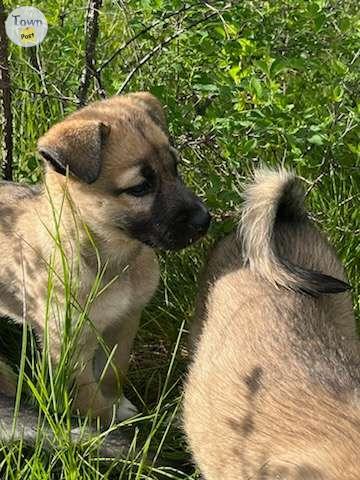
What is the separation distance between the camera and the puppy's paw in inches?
129

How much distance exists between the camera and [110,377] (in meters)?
3.48

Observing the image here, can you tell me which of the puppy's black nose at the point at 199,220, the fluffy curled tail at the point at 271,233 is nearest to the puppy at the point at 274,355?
the fluffy curled tail at the point at 271,233

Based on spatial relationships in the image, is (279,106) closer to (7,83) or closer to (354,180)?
(354,180)

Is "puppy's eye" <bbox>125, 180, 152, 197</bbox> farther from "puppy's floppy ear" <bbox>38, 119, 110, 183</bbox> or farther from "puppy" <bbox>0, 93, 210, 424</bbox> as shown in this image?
"puppy's floppy ear" <bbox>38, 119, 110, 183</bbox>

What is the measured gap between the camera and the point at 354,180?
12.3 feet

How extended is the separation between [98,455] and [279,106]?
1.46 metres

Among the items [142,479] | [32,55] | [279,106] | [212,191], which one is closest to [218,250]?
[212,191]

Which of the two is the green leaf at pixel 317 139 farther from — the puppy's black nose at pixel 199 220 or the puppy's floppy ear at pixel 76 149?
the puppy's floppy ear at pixel 76 149

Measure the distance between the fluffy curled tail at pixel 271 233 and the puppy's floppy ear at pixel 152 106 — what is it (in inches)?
15.3

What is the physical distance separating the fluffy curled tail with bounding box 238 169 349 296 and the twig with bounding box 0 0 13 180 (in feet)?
3.70

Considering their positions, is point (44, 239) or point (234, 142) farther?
point (234, 142)

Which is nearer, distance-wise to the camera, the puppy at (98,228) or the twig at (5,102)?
the puppy at (98,228)

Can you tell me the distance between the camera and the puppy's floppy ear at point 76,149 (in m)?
2.89
